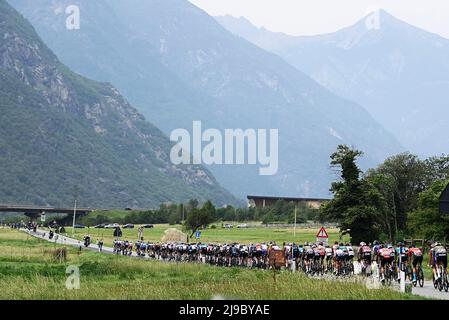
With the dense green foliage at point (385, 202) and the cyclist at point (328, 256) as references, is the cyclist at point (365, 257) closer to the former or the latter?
the cyclist at point (328, 256)

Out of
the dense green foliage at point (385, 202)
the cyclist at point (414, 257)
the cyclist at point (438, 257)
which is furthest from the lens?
the dense green foliage at point (385, 202)

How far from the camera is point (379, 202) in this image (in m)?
91.9

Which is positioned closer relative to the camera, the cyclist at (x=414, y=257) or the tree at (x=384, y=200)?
the cyclist at (x=414, y=257)

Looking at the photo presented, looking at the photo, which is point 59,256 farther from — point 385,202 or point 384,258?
point 384,258

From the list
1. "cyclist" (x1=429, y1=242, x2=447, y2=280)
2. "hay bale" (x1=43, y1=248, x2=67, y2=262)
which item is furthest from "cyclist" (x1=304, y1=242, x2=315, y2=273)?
"hay bale" (x1=43, y1=248, x2=67, y2=262)

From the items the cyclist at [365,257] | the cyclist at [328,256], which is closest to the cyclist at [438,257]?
the cyclist at [365,257]

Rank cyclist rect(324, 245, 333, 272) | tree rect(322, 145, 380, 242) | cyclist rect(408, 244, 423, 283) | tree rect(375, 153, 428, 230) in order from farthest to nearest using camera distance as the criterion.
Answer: tree rect(375, 153, 428, 230), tree rect(322, 145, 380, 242), cyclist rect(324, 245, 333, 272), cyclist rect(408, 244, 423, 283)

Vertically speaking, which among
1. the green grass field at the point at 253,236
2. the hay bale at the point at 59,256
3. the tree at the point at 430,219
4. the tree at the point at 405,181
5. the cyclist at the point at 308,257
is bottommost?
the hay bale at the point at 59,256

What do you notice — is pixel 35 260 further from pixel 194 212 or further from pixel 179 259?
pixel 194 212

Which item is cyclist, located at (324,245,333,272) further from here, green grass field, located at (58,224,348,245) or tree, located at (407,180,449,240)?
green grass field, located at (58,224,348,245)

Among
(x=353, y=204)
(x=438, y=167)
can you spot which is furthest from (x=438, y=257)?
(x=438, y=167)

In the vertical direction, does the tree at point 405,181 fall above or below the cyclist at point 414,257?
above
